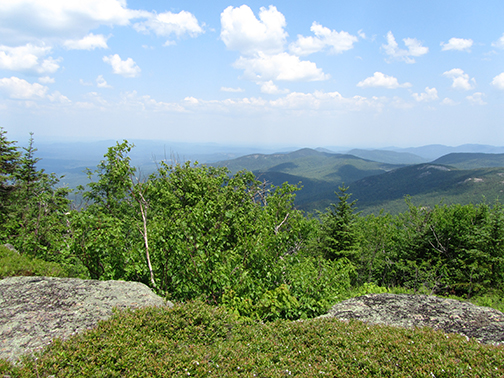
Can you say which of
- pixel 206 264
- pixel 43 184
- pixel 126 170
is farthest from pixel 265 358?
pixel 43 184

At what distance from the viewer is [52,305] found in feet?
18.9

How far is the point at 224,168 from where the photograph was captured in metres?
25.5

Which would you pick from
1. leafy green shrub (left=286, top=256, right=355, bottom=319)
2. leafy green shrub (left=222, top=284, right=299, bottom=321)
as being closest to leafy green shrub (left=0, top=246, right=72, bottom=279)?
leafy green shrub (left=222, top=284, right=299, bottom=321)

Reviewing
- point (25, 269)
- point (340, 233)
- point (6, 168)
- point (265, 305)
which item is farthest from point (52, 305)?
point (6, 168)

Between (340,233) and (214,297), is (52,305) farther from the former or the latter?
(340,233)

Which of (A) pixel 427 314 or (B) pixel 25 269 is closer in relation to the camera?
(A) pixel 427 314

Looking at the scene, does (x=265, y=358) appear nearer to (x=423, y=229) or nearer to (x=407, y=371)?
(x=407, y=371)

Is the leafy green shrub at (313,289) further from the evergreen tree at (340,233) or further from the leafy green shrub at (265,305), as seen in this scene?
the evergreen tree at (340,233)

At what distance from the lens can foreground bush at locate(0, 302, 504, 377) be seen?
13.3ft

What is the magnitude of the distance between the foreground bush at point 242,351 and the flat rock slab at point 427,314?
3.35 feet

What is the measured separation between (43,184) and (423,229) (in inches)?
1401

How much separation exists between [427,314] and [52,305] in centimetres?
881

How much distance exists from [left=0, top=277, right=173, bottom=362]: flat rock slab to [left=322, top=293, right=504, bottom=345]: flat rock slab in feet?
16.7

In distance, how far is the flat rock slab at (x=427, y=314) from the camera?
19.0 feet
